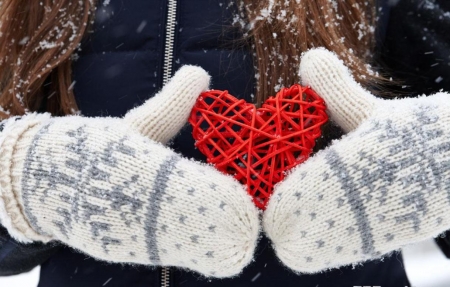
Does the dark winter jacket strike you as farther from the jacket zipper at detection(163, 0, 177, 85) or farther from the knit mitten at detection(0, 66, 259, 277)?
the knit mitten at detection(0, 66, 259, 277)

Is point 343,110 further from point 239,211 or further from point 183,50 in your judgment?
point 183,50

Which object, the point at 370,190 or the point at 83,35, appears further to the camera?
the point at 83,35

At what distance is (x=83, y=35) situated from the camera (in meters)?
0.76

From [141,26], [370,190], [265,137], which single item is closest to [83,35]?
[141,26]

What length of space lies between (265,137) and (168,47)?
10.5 inches

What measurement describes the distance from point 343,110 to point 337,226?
0.15 meters

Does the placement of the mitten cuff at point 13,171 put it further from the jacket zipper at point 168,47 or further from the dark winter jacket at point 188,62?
the jacket zipper at point 168,47

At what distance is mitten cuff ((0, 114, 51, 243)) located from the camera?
0.60 meters

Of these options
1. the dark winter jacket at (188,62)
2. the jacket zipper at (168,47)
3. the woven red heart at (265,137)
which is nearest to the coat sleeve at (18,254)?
the dark winter jacket at (188,62)

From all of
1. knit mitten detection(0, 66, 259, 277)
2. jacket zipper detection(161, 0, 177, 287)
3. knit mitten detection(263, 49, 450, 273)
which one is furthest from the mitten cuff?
knit mitten detection(263, 49, 450, 273)

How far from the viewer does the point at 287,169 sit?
1.94 feet

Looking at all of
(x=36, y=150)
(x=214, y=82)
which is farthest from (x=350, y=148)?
(x=36, y=150)

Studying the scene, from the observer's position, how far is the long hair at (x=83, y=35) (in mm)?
685

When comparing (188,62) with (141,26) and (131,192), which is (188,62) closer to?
(141,26)
